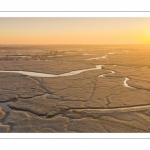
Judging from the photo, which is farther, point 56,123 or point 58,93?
point 58,93

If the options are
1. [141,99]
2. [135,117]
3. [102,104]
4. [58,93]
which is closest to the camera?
[135,117]

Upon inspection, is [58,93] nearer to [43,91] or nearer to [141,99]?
[43,91]
